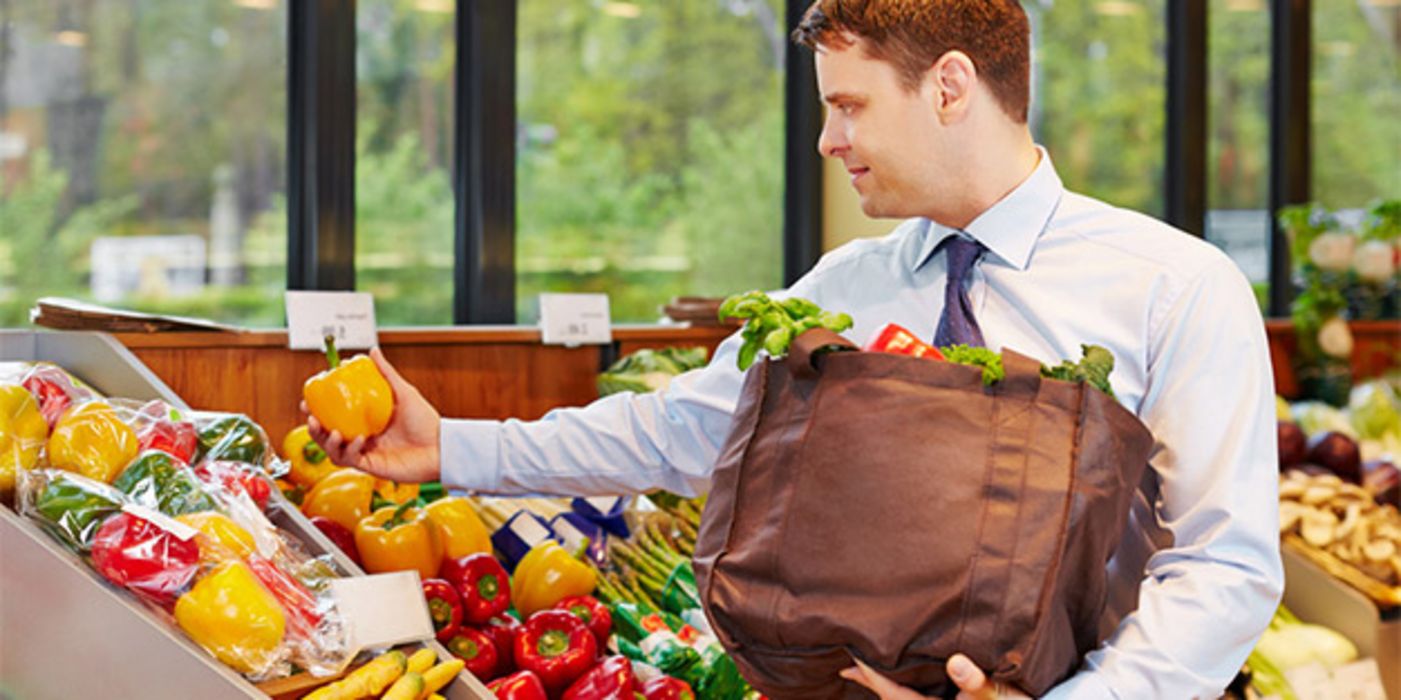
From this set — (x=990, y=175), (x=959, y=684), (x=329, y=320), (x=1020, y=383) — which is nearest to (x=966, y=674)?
(x=959, y=684)

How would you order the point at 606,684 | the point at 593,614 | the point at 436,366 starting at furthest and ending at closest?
the point at 436,366 < the point at 593,614 < the point at 606,684

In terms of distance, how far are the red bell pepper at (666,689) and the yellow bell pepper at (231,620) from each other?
715 millimetres

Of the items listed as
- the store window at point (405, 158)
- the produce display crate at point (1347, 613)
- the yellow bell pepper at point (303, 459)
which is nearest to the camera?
the yellow bell pepper at point (303, 459)

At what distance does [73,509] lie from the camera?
1.76 metres

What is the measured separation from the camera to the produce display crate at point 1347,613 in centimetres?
347

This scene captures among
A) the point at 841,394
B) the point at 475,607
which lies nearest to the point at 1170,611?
the point at 841,394

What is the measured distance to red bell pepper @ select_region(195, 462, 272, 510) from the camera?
196 cm

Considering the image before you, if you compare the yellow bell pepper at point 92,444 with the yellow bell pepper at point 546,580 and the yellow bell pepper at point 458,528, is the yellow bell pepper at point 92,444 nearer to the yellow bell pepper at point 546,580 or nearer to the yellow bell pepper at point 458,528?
the yellow bell pepper at point 458,528

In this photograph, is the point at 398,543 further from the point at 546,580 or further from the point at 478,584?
the point at 546,580

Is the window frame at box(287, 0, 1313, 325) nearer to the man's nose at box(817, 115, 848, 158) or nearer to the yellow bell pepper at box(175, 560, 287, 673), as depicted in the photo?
the yellow bell pepper at box(175, 560, 287, 673)

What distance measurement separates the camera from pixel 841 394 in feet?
4.61

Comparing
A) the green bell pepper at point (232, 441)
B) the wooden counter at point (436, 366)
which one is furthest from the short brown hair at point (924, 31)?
the wooden counter at point (436, 366)

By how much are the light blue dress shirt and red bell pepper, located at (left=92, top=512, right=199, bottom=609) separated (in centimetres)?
37

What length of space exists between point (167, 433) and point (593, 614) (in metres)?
0.78
